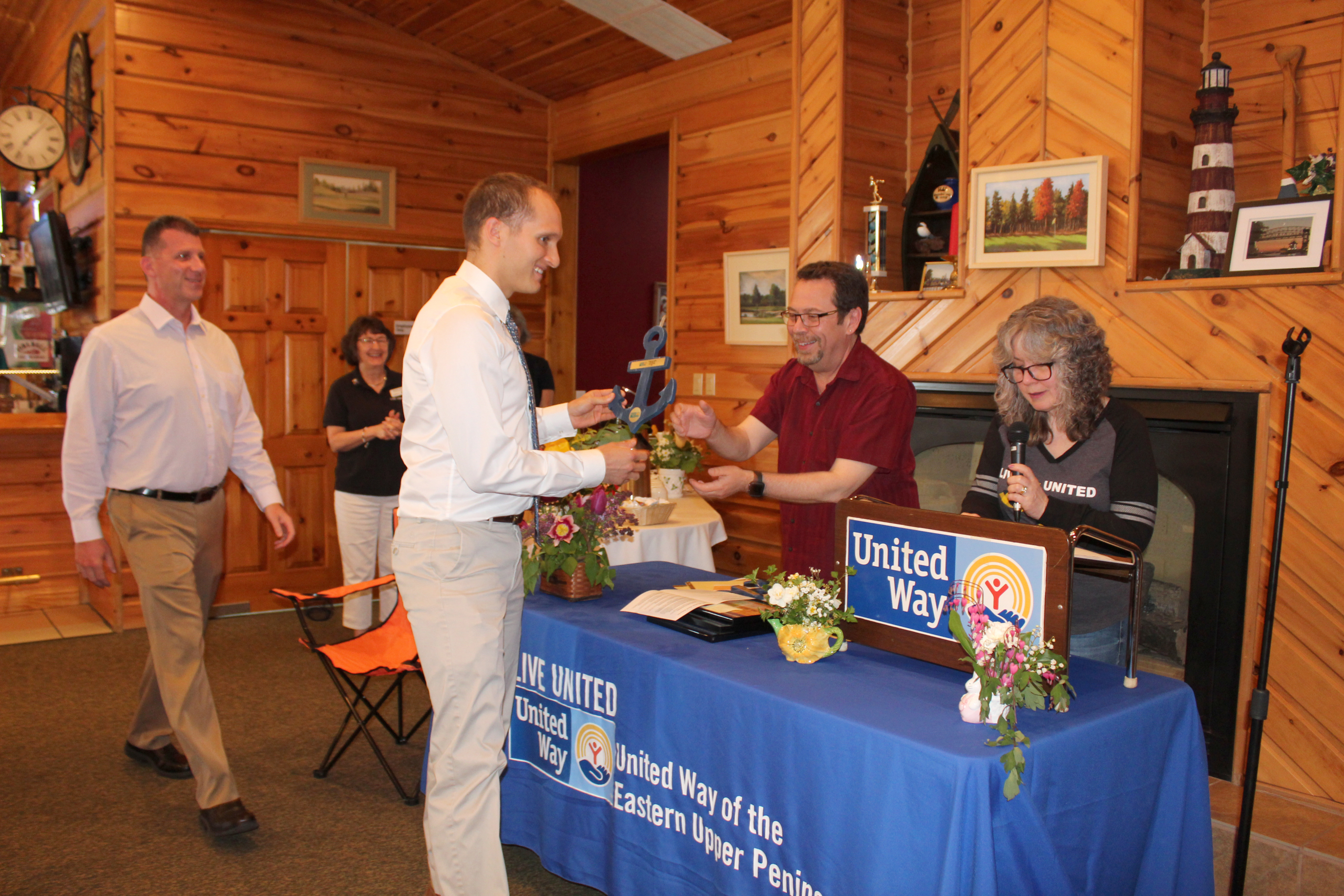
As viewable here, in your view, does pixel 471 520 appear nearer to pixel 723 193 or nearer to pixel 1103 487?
pixel 1103 487

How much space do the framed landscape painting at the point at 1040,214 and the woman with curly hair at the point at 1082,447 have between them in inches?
49.2

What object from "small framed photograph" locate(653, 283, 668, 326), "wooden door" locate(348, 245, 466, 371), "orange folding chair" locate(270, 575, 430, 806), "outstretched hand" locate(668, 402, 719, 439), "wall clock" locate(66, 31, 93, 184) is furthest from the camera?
"small framed photograph" locate(653, 283, 668, 326)

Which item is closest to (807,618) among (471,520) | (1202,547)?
(471,520)

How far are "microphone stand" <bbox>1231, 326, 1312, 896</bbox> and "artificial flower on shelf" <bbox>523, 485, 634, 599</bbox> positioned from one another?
1645mm

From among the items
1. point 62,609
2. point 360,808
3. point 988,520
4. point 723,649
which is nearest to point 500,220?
point 723,649

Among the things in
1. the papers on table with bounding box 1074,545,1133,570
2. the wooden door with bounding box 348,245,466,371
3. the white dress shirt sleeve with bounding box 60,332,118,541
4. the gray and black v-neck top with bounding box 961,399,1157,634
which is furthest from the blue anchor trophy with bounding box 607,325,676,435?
the wooden door with bounding box 348,245,466,371

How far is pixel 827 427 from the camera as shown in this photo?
274 centimetres

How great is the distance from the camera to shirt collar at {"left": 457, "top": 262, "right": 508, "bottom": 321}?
217cm

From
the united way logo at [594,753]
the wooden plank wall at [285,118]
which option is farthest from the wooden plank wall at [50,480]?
the united way logo at [594,753]

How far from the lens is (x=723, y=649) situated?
7.06ft

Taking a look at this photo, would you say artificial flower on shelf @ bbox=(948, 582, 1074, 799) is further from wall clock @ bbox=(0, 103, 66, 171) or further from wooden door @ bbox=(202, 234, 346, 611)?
wall clock @ bbox=(0, 103, 66, 171)

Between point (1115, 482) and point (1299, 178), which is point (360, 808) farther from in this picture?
point (1299, 178)

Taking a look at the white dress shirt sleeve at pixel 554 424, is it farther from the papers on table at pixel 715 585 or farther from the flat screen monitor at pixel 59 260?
the flat screen monitor at pixel 59 260

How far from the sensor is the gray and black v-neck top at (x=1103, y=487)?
2.22m
